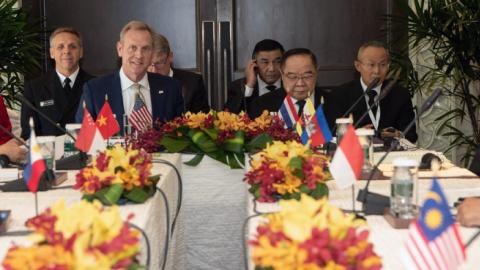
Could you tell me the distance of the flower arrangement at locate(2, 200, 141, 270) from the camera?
1.52 m

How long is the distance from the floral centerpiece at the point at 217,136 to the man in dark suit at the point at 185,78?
178 centimetres

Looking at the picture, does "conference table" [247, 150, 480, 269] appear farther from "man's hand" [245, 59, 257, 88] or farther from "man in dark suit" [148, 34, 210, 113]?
"man in dark suit" [148, 34, 210, 113]

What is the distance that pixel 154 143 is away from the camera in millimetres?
4180

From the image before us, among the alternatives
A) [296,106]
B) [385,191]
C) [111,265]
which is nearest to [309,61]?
[296,106]

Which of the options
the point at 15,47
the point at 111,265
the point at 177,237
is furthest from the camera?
the point at 15,47

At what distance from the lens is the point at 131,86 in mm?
5121

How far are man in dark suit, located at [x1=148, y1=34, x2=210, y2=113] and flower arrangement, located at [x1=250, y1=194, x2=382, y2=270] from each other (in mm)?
4467

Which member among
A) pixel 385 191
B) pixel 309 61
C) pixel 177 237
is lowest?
pixel 177 237

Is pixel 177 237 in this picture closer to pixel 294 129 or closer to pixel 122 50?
pixel 294 129

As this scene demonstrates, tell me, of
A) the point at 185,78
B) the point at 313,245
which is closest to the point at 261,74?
the point at 185,78

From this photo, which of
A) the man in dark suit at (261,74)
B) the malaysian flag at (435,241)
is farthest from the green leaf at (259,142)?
the malaysian flag at (435,241)

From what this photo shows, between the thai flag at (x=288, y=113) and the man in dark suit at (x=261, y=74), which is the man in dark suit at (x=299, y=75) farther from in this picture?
the man in dark suit at (x=261, y=74)

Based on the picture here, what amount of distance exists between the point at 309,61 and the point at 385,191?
92.3 inches

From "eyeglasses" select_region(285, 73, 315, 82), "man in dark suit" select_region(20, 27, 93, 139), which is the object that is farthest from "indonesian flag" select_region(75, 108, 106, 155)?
"man in dark suit" select_region(20, 27, 93, 139)
